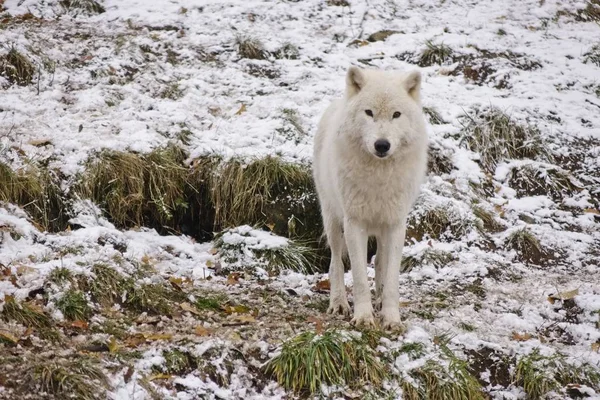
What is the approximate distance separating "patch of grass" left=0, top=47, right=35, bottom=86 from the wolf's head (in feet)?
14.8

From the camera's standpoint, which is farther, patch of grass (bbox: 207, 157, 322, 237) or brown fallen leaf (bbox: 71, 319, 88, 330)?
patch of grass (bbox: 207, 157, 322, 237)

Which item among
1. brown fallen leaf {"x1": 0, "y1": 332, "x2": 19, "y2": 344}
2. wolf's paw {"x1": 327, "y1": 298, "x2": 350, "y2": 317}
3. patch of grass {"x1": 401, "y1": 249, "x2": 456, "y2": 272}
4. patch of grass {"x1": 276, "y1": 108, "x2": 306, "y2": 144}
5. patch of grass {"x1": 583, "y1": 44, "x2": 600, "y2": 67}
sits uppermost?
patch of grass {"x1": 583, "y1": 44, "x2": 600, "y2": 67}

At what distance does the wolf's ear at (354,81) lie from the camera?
4445 millimetres

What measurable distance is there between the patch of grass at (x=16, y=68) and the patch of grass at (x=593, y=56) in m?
7.81

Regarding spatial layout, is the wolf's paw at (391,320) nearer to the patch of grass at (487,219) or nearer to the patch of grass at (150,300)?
the patch of grass at (150,300)

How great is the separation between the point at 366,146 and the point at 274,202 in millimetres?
2279

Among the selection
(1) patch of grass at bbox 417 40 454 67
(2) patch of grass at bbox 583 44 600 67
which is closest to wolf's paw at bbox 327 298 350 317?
(1) patch of grass at bbox 417 40 454 67

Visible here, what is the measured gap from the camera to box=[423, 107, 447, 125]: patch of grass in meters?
7.61

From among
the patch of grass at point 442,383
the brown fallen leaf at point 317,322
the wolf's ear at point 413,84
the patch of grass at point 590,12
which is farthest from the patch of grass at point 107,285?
the patch of grass at point 590,12

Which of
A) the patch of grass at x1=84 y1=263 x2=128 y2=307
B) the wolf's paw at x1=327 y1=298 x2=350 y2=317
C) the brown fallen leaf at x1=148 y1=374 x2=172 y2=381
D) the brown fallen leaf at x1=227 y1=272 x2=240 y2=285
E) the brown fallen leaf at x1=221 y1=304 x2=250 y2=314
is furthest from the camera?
the brown fallen leaf at x1=227 y1=272 x2=240 y2=285

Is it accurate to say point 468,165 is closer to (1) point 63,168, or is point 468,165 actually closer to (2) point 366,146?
(2) point 366,146

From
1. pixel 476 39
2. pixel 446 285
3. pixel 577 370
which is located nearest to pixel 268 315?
pixel 446 285

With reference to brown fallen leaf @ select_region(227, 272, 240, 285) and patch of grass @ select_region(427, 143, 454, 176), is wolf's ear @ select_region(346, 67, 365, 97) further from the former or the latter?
patch of grass @ select_region(427, 143, 454, 176)

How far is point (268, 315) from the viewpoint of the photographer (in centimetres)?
454
